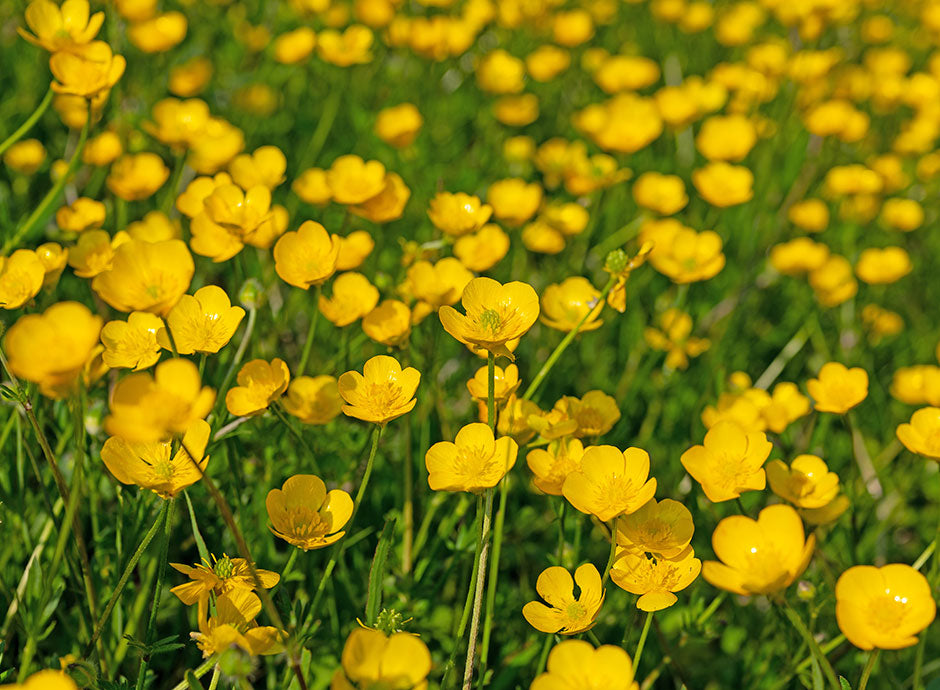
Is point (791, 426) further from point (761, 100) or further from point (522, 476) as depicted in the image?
point (761, 100)

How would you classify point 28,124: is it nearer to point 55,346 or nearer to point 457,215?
point 457,215

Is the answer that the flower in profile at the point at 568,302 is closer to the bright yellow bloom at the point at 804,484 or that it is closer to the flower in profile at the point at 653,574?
the bright yellow bloom at the point at 804,484

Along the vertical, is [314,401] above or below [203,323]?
below

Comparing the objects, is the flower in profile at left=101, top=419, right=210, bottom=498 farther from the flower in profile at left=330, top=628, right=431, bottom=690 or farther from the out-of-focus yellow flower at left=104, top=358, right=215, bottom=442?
the flower in profile at left=330, top=628, right=431, bottom=690

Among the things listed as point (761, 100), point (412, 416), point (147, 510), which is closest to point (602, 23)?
point (761, 100)

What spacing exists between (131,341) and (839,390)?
157 centimetres

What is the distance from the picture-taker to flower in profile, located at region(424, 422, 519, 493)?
1.44 meters

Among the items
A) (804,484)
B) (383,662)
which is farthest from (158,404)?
(804,484)

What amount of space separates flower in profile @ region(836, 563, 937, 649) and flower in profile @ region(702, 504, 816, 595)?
0.09m

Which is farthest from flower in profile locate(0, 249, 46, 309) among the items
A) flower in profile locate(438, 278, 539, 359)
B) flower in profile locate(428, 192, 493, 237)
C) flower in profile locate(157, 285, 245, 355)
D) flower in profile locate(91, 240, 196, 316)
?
flower in profile locate(428, 192, 493, 237)

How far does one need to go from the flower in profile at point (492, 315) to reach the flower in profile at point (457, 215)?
433 millimetres

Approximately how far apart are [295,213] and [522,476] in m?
1.50

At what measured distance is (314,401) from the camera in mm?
1841

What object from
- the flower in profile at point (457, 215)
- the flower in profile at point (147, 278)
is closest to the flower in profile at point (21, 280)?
the flower in profile at point (147, 278)
